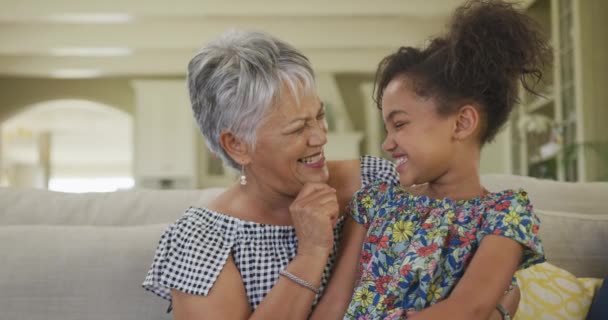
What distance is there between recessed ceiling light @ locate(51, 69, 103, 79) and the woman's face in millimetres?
8673

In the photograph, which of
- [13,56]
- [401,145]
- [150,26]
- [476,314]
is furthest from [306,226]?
[13,56]

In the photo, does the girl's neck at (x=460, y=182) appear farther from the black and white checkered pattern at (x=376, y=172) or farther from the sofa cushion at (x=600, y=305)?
the sofa cushion at (x=600, y=305)

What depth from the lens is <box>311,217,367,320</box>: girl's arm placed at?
1501 millimetres

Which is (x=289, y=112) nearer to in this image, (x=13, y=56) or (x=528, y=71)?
(x=528, y=71)

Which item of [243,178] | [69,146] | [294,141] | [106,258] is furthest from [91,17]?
[69,146]

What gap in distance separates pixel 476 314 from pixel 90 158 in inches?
694

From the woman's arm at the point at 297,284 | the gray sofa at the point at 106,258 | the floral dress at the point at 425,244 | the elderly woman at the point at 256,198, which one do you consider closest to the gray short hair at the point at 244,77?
the elderly woman at the point at 256,198

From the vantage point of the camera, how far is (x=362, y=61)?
9.80 meters

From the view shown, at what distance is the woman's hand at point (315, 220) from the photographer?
1499 mm

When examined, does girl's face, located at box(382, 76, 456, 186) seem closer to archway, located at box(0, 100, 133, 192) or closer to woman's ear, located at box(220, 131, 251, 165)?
woman's ear, located at box(220, 131, 251, 165)

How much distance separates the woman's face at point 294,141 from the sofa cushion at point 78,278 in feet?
1.72

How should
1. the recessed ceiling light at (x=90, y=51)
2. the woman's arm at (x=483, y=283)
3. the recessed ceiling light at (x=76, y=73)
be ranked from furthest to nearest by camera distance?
the recessed ceiling light at (x=76, y=73), the recessed ceiling light at (x=90, y=51), the woman's arm at (x=483, y=283)

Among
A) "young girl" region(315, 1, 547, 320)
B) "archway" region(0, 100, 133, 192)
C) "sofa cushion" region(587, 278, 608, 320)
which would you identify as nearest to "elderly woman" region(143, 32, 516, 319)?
"young girl" region(315, 1, 547, 320)

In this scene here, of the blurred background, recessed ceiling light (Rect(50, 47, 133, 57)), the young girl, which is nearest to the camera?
the young girl
